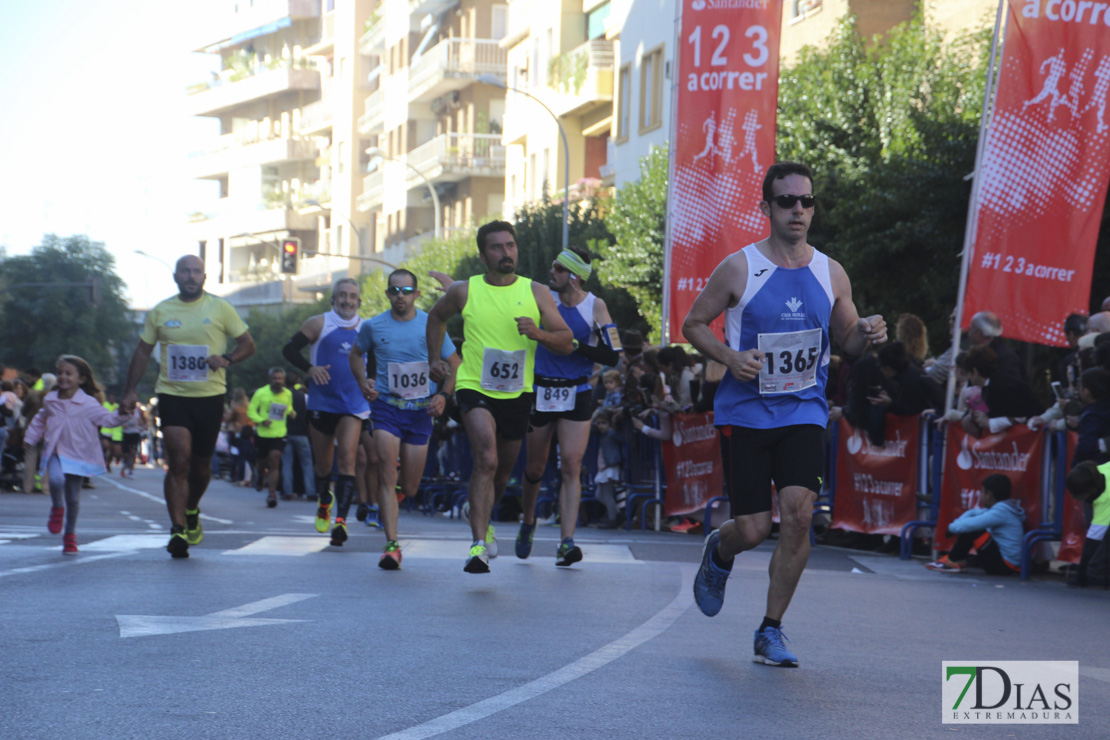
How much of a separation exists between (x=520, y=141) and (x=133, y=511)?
38.2 m

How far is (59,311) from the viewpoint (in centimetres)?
7812

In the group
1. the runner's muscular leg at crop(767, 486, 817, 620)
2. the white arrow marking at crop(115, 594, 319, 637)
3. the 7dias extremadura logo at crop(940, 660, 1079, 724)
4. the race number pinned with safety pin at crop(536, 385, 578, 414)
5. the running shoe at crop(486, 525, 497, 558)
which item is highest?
the race number pinned with safety pin at crop(536, 385, 578, 414)

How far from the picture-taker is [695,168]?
62.6 ft

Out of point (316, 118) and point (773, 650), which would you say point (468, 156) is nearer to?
point (316, 118)

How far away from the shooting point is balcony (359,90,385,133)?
77000mm

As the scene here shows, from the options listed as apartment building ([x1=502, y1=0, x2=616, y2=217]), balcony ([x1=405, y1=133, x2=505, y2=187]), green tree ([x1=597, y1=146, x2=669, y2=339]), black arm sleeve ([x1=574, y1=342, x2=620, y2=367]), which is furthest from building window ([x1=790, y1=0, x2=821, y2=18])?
black arm sleeve ([x1=574, y1=342, x2=620, y2=367])

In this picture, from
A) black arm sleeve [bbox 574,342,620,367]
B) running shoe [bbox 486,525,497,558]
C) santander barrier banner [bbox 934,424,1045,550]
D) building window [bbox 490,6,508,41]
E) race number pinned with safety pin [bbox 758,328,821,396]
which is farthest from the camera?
building window [bbox 490,6,508,41]

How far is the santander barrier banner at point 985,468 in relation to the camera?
12.1 meters

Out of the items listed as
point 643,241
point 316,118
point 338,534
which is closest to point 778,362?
point 338,534

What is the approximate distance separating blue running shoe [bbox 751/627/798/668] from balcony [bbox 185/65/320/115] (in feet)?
290

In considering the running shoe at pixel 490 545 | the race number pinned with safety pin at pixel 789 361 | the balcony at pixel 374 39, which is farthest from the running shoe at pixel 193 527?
the balcony at pixel 374 39

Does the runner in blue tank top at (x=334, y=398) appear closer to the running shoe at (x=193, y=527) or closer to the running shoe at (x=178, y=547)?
the running shoe at (x=193, y=527)

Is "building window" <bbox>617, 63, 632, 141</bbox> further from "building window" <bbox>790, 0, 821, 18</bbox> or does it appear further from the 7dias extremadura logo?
the 7dias extremadura logo

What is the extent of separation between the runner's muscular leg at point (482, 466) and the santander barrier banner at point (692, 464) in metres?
5.94
